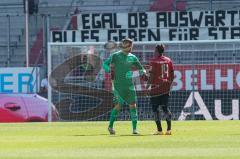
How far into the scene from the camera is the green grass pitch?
12562 mm

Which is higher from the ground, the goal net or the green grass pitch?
the goal net

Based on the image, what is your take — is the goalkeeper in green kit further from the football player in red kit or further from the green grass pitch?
the green grass pitch

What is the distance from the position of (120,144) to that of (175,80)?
37.6 ft

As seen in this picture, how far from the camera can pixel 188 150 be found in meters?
13.2

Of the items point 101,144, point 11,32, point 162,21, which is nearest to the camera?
point 101,144

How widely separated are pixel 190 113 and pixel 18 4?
1723 centimetres

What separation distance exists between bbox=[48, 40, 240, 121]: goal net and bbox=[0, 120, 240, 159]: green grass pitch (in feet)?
19.3

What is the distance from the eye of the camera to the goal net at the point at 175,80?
25125mm

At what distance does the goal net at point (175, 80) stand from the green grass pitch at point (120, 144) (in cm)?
587

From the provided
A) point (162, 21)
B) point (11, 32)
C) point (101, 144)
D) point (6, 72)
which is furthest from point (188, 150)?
point (11, 32)

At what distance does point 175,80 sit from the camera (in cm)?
2567

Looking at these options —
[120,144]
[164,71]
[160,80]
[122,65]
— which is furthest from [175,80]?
[120,144]

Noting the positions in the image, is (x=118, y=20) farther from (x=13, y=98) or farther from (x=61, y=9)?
(x=13, y=98)

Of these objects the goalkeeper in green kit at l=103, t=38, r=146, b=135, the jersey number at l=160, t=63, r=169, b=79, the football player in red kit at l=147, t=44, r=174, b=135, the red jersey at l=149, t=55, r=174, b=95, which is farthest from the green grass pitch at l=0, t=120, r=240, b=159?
the jersey number at l=160, t=63, r=169, b=79
